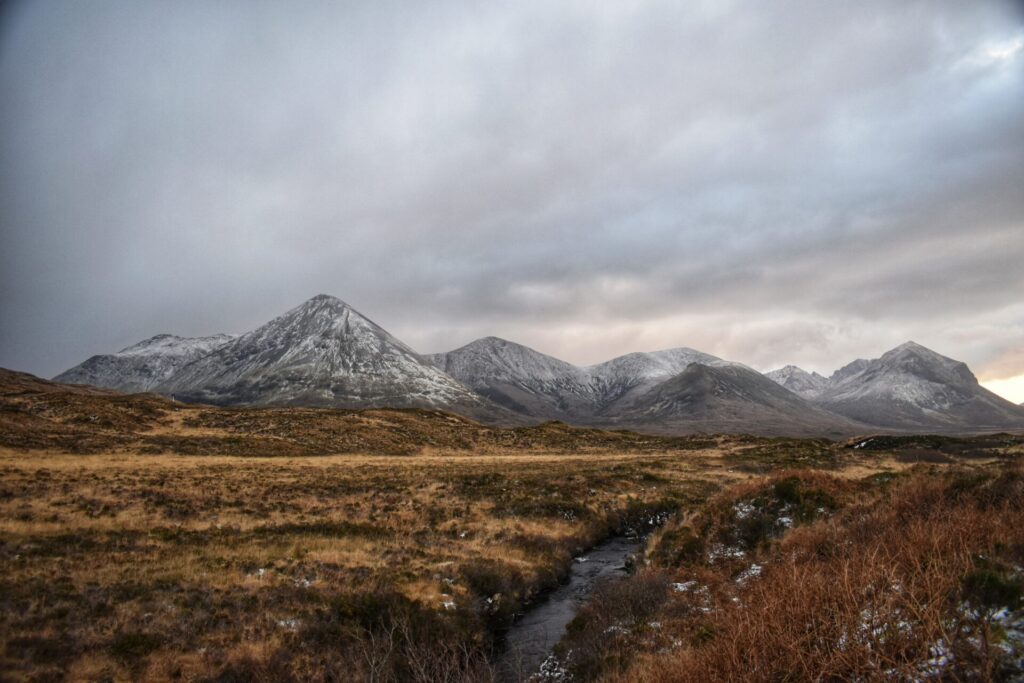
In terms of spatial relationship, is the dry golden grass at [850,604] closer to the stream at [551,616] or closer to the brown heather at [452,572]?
the brown heather at [452,572]

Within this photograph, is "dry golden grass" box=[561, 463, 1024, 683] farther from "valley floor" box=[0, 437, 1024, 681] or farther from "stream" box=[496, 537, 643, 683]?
"stream" box=[496, 537, 643, 683]

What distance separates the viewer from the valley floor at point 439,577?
6.65m

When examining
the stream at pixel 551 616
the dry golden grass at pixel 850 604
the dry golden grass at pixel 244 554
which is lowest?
the stream at pixel 551 616

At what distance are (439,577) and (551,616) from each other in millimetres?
4139

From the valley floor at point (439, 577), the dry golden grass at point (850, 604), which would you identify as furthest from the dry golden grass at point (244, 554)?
the dry golden grass at point (850, 604)

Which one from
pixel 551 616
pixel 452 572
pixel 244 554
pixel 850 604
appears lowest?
pixel 551 616

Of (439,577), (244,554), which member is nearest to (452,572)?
(439,577)

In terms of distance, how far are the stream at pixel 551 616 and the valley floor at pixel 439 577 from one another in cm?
69

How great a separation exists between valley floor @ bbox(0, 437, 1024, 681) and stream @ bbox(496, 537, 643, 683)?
27.1 inches

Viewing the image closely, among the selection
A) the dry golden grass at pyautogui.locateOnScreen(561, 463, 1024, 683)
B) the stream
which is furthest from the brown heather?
the stream

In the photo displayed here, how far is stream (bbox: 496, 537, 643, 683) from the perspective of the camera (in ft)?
42.8

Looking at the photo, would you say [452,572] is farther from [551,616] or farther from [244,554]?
[244,554]

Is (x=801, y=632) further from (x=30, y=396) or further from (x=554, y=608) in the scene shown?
(x=30, y=396)

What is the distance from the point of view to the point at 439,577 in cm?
1725
